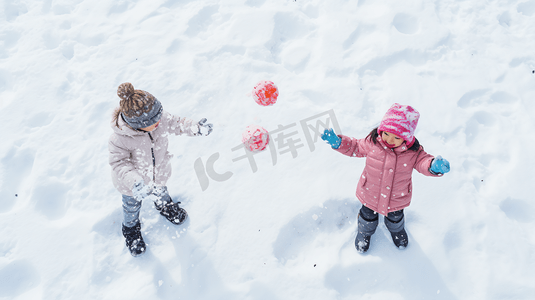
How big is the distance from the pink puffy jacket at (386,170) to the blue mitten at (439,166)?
5 centimetres

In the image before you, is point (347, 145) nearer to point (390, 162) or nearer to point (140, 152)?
point (390, 162)

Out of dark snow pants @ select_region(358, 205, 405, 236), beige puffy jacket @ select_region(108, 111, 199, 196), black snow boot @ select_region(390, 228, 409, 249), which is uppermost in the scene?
beige puffy jacket @ select_region(108, 111, 199, 196)

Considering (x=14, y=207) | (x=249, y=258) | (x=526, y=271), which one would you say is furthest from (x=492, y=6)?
(x=14, y=207)

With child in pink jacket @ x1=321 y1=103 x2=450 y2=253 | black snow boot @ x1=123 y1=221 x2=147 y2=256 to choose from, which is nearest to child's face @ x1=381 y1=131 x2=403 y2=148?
child in pink jacket @ x1=321 y1=103 x2=450 y2=253

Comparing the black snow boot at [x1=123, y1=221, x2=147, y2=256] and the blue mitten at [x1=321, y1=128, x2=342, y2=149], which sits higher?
the blue mitten at [x1=321, y1=128, x2=342, y2=149]

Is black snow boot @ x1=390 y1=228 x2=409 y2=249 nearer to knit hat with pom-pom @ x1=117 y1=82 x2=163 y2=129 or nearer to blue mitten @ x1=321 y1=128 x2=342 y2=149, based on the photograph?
blue mitten @ x1=321 y1=128 x2=342 y2=149

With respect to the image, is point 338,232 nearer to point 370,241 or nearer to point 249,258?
point 370,241

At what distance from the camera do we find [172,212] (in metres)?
2.82

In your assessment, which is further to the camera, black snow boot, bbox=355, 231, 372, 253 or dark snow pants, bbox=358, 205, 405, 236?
black snow boot, bbox=355, 231, 372, 253

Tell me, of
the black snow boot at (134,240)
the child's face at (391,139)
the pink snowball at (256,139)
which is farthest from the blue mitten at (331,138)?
the black snow boot at (134,240)

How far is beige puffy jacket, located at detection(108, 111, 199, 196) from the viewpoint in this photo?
218 cm

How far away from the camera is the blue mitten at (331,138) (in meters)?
2.19

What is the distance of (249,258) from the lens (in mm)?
2662

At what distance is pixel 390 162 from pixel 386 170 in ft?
0.24
